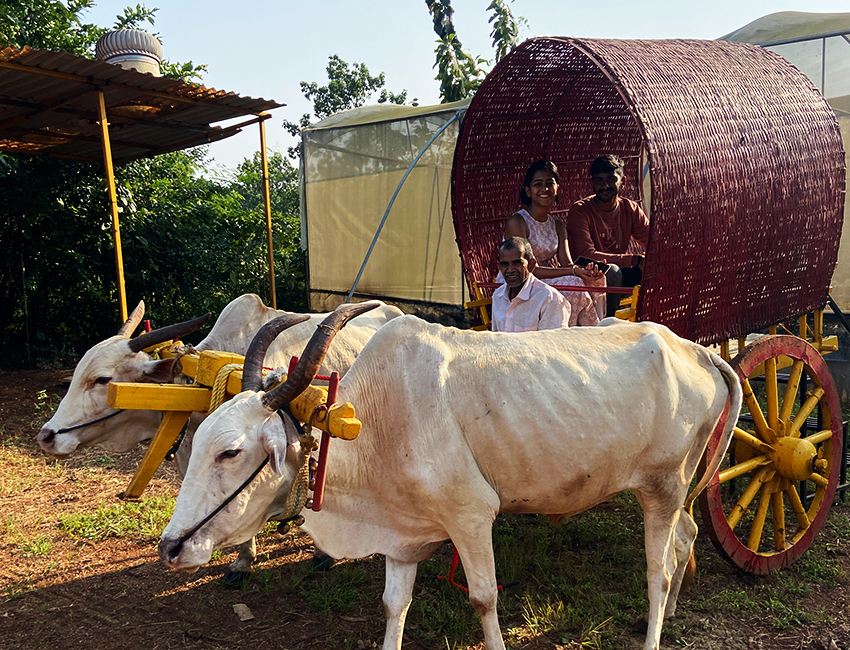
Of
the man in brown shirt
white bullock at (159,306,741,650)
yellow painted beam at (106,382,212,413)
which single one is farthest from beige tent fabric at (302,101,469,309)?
yellow painted beam at (106,382,212,413)

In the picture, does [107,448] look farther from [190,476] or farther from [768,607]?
[768,607]

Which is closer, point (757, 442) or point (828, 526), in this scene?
point (757, 442)

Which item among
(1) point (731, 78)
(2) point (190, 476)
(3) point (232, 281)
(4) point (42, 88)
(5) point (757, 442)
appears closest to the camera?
(2) point (190, 476)

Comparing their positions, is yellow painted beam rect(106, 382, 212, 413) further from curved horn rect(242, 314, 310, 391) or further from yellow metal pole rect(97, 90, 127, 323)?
yellow metal pole rect(97, 90, 127, 323)

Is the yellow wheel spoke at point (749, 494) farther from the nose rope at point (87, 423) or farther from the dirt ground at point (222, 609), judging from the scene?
the nose rope at point (87, 423)

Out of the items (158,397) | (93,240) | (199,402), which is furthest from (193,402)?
(93,240)

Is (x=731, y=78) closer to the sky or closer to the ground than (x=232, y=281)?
closer to the sky

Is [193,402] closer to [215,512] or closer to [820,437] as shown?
[215,512]

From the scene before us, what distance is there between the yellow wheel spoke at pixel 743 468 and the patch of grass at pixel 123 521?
3.26m

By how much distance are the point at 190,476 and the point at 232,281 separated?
808 centimetres

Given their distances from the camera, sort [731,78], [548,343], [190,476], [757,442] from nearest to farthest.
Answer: [190,476] → [548,343] → [757,442] → [731,78]

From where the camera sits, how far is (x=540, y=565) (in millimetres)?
3699

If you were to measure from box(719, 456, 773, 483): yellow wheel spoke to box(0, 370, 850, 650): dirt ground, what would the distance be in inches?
22.4

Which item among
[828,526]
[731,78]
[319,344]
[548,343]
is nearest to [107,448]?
[319,344]
